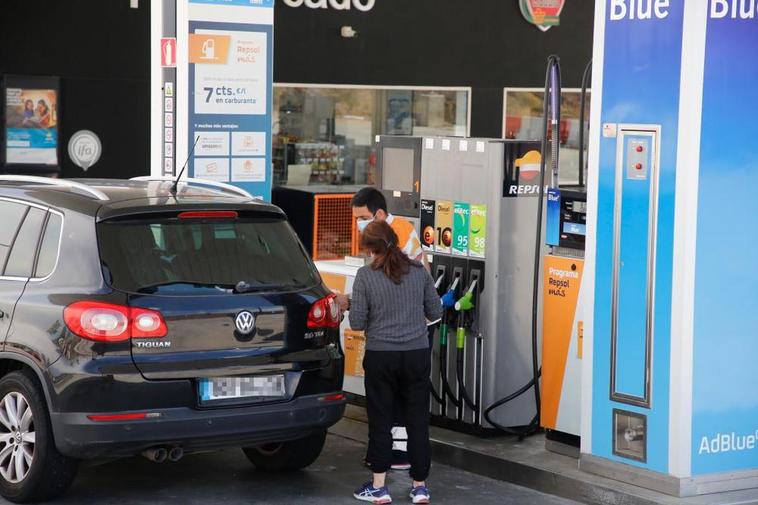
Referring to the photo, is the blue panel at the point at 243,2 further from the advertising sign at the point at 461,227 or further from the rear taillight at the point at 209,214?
the rear taillight at the point at 209,214

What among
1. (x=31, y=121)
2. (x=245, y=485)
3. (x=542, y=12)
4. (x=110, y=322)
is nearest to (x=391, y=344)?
(x=245, y=485)

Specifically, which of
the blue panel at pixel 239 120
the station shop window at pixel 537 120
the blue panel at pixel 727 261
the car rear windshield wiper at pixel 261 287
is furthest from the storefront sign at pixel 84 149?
the blue panel at pixel 727 261

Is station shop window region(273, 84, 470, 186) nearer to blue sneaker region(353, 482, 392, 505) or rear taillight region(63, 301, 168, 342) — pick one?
blue sneaker region(353, 482, 392, 505)

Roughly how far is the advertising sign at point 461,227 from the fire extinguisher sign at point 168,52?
2811 mm

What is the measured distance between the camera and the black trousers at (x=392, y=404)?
→ 23.3 ft

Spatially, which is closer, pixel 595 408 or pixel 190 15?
pixel 595 408

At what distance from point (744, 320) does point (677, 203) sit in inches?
30.8

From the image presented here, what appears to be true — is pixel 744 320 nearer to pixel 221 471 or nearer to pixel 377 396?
pixel 377 396

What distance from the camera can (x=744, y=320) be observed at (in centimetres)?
717

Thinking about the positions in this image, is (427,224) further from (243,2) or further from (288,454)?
(243,2)

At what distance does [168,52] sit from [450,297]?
3227 mm

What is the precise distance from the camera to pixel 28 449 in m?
6.84

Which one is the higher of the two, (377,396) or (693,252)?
(693,252)

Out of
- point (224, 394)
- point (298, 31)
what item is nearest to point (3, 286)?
point (224, 394)
